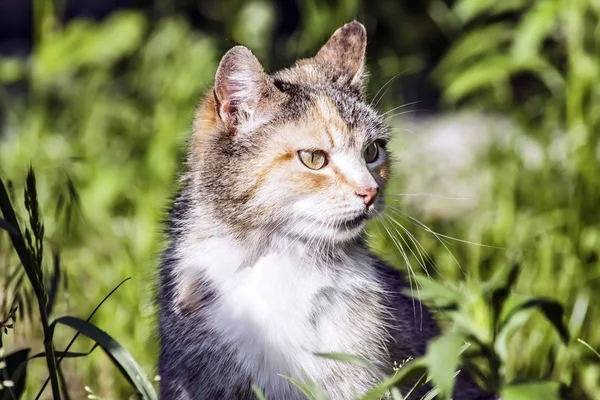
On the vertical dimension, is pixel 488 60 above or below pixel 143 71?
below

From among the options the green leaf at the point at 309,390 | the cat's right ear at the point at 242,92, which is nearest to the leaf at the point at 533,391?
the green leaf at the point at 309,390

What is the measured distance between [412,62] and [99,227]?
6.75 feet

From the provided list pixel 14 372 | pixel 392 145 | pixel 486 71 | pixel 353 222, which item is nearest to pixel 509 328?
pixel 353 222

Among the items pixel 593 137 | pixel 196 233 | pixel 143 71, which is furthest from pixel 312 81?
pixel 143 71

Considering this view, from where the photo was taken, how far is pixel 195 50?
199 inches

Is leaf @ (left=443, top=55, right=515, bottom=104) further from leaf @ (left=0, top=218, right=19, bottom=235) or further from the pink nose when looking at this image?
leaf @ (left=0, top=218, right=19, bottom=235)

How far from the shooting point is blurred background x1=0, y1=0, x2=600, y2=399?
10.7 feet

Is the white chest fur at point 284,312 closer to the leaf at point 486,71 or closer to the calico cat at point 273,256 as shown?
the calico cat at point 273,256

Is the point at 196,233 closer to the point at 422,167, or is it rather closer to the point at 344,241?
the point at 344,241

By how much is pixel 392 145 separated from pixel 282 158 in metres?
2.57

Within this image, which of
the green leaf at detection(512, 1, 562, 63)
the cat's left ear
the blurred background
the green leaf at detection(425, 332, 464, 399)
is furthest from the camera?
the green leaf at detection(512, 1, 562, 63)

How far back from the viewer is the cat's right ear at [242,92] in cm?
229

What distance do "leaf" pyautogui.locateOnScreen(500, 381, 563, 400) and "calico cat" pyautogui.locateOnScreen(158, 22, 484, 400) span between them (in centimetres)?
60

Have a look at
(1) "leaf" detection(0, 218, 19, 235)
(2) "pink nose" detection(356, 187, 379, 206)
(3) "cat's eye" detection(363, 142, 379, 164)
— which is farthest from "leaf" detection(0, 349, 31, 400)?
(3) "cat's eye" detection(363, 142, 379, 164)
